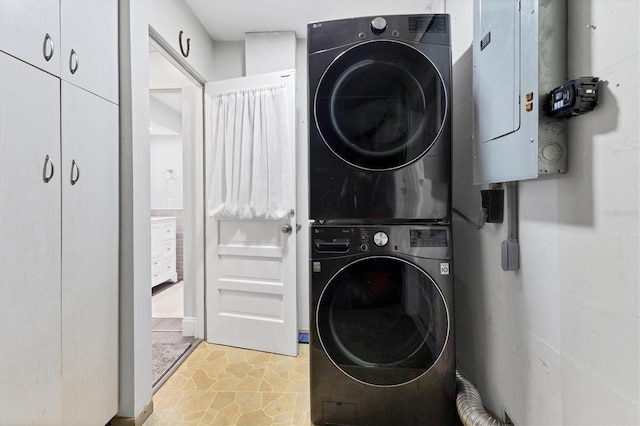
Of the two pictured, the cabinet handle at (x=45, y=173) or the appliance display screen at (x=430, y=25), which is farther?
Answer: the appliance display screen at (x=430, y=25)

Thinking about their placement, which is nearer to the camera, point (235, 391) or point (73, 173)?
point (73, 173)

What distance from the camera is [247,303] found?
7.16 ft

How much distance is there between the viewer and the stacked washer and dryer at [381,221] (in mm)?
1260

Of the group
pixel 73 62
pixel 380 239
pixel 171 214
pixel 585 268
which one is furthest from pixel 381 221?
pixel 171 214

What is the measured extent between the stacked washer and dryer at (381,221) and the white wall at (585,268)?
26cm

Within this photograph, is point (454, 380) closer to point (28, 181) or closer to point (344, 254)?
point (344, 254)

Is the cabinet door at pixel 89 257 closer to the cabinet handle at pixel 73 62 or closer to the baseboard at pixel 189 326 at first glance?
the cabinet handle at pixel 73 62


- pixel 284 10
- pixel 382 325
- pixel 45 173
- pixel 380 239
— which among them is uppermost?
pixel 284 10

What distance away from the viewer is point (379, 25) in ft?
4.14

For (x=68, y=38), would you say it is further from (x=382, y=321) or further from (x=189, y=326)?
(x=189, y=326)

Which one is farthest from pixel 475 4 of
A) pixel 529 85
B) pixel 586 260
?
pixel 586 260

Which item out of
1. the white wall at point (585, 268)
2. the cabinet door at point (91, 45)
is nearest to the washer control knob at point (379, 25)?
the white wall at point (585, 268)

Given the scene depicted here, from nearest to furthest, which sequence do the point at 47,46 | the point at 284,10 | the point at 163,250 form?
1. the point at 47,46
2. the point at 284,10
3. the point at 163,250

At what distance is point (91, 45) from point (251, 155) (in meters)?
1.05
